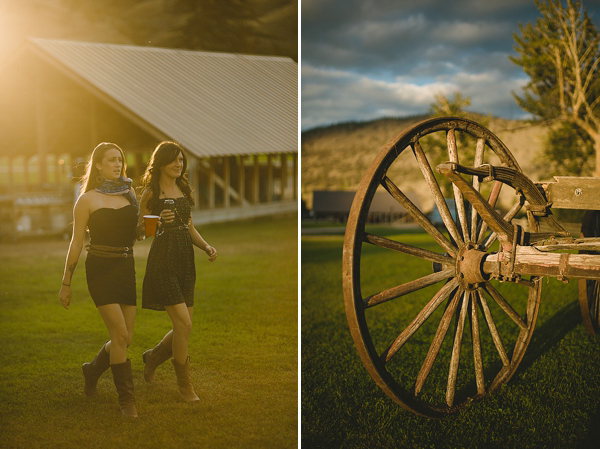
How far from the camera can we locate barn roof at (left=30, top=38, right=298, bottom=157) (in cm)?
599

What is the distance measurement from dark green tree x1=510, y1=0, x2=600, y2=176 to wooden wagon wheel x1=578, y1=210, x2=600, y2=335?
9007 mm

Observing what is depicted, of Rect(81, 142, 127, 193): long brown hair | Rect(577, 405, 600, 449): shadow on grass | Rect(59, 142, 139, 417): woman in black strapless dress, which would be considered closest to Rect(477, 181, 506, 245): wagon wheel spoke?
Rect(577, 405, 600, 449): shadow on grass

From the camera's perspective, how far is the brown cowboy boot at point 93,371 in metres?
3.76

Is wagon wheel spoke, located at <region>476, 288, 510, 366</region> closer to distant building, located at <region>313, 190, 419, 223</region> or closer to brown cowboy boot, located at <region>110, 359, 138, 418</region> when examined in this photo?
brown cowboy boot, located at <region>110, 359, 138, 418</region>

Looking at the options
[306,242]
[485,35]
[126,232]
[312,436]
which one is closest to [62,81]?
[126,232]

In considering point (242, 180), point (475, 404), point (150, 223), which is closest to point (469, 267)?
point (475, 404)

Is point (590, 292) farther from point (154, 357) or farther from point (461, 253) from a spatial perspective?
point (154, 357)

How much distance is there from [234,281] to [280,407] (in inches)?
130

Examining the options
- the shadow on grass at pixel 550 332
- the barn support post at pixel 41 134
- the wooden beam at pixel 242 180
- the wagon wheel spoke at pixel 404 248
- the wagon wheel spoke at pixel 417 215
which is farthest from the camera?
the barn support post at pixel 41 134

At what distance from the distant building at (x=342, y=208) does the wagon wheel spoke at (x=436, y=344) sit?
23.1 metres

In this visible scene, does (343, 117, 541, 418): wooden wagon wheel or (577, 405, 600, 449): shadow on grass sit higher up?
(343, 117, 541, 418): wooden wagon wheel

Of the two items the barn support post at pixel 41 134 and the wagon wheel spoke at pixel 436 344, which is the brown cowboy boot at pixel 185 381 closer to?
the wagon wheel spoke at pixel 436 344

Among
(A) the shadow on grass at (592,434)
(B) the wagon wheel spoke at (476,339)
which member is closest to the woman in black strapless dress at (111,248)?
(B) the wagon wheel spoke at (476,339)

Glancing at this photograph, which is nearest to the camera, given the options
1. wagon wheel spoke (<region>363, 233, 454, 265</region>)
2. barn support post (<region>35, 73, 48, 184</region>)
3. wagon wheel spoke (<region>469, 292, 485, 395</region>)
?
wagon wheel spoke (<region>363, 233, 454, 265</region>)
